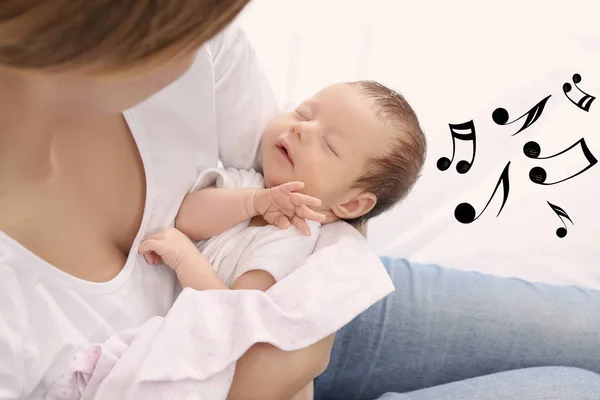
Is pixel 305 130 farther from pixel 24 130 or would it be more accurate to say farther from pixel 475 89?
pixel 475 89

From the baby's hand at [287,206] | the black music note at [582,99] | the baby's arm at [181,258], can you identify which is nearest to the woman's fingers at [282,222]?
the baby's hand at [287,206]

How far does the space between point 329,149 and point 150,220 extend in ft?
0.87

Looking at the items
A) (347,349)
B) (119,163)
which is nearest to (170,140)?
(119,163)

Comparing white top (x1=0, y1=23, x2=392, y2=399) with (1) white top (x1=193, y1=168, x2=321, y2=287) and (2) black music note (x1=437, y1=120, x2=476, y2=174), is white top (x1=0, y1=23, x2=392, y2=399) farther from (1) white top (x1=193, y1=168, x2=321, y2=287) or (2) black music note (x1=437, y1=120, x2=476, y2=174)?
(2) black music note (x1=437, y1=120, x2=476, y2=174)

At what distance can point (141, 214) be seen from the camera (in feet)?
2.54

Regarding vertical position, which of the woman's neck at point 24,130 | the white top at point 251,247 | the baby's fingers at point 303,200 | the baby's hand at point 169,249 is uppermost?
the woman's neck at point 24,130

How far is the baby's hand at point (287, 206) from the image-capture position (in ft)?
2.65

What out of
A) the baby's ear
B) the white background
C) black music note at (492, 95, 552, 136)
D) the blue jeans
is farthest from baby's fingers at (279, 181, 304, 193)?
black music note at (492, 95, 552, 136)

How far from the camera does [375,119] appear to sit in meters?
0.88

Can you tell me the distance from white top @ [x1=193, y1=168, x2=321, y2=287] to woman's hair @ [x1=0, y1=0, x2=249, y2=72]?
405 millimetres

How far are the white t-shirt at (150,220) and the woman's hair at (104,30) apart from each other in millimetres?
242

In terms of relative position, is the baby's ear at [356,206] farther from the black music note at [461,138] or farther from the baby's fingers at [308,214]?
the black music note at [461,138]

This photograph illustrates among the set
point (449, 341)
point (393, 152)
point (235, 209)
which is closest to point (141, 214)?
point (235, 209)

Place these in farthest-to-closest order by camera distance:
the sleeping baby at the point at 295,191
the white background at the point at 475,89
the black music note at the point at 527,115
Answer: the black music note at the point at 527,115 → the white background at the point at 475,89 → the sleeping baby at the point at 295,191
